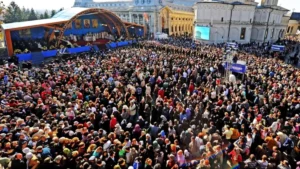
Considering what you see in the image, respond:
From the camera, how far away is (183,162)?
633 centimetres

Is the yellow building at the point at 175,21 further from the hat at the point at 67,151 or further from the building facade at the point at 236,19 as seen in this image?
the hat at the point at 67,151

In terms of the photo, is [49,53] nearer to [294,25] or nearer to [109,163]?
[109,163]

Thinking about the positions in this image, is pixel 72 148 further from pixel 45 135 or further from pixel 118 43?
pixel 118 43

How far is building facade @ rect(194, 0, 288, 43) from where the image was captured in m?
36.8

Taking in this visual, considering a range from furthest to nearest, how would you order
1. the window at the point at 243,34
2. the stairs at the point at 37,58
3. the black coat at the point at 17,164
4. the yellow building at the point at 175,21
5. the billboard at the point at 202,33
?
1. the yellow building at the point at 175,21
2. the window at the point at 243,34
3. the billboard at the point at 202,33
4. the stairs at the point at 37,58
5. the black coat at the point at 17,164

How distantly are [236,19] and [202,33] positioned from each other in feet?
20.8

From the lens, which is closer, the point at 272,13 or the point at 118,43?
the point at 118,43

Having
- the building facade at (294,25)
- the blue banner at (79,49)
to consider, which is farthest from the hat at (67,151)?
the building facade at (294,25)

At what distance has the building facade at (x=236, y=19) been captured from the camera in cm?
3675

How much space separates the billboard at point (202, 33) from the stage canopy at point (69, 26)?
9507 mm

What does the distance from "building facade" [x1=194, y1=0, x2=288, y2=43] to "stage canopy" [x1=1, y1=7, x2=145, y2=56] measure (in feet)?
37.5

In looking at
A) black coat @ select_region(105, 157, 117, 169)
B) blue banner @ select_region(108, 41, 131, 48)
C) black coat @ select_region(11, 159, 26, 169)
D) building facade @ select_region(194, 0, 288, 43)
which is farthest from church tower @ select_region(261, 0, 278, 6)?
black coat @ select_region(11, 159, 26, 169)

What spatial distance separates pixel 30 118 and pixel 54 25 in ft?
69.5

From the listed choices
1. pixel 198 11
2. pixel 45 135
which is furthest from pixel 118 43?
pixel 45 135
